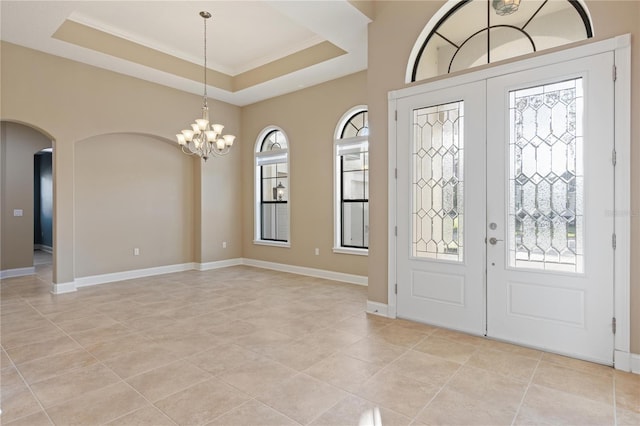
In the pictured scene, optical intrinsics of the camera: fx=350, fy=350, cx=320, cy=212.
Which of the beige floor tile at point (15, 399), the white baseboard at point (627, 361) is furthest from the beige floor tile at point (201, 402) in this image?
the white baseboard at point (627, 361)

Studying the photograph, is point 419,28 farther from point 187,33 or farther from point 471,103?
point 187,33

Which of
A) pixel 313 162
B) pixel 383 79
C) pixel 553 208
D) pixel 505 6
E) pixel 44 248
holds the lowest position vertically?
pixel 44 248

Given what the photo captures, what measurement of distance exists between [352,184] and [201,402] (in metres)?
4.55

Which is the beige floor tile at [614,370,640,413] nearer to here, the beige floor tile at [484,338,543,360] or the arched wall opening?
the beige floor tile at [484,338,543,360]

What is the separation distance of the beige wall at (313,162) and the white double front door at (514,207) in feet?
7.03

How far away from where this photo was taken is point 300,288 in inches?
220

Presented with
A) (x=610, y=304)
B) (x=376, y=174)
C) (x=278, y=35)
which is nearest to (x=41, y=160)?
(x=278, y=35)

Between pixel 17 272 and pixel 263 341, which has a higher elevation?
pixel 17 272

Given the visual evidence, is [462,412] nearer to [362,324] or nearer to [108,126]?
[362,324]

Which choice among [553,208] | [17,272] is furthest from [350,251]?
[17,272]

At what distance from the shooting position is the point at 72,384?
100 inches

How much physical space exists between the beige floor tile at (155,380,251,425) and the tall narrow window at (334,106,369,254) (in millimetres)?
3760

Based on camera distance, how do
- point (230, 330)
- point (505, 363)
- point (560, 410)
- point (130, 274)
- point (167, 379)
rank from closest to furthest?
point (560, 410)
point (167, 379)
point (505, 363)
point (230, 330)
point (130, 274)

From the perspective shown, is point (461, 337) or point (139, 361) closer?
point (139, 361)
